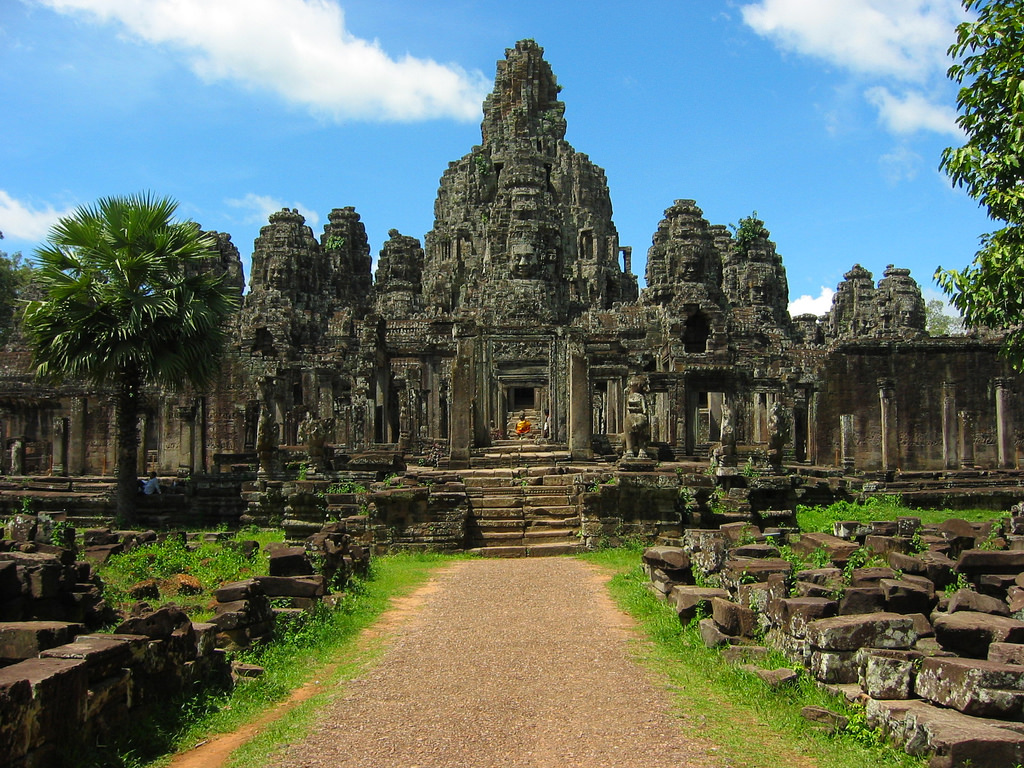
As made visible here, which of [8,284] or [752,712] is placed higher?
[8,284]

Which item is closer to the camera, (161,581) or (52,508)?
(161,581)

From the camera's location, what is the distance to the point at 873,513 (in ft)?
56.7

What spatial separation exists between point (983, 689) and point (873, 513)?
12.9 meters

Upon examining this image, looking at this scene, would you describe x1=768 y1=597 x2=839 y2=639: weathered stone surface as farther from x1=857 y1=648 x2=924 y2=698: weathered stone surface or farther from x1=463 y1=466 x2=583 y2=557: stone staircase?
x1=463 y1=466 x2=583 y2=557: stone staircase

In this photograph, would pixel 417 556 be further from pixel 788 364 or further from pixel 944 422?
pixel 944 422

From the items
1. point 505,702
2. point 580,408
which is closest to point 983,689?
point 505,702

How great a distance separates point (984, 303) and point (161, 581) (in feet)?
34.1

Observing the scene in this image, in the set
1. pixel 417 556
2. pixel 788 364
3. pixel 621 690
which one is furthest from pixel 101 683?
→ pixel 788 364

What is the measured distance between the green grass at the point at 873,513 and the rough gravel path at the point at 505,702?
8076mm

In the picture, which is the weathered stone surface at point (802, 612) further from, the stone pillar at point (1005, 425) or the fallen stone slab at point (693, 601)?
the stone pillar at point (1005, 425)

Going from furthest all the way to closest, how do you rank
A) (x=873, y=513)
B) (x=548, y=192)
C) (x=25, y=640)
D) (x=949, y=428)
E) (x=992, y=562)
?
1. (x=548, y=192)
2. (x=949, y=428)
3. (x=873, y=513)
4. (x=992, y=562)
5. (x=25, y=640)

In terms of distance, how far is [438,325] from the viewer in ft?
93.3

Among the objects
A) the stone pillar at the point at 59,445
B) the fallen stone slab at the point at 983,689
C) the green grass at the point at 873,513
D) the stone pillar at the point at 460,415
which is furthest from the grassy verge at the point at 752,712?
the stone pillar at the point at 59,445

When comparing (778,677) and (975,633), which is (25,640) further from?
(975,633)
